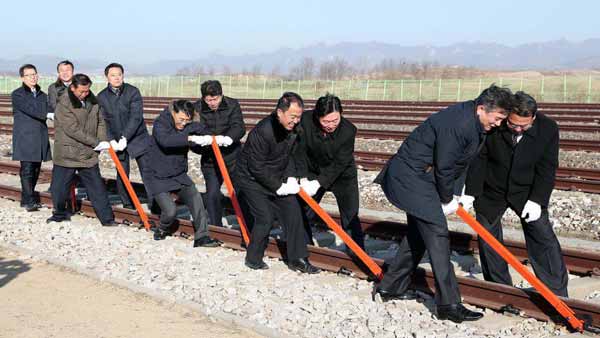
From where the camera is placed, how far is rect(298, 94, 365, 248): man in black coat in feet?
24.4

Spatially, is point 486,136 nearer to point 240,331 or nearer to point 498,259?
point 498,259

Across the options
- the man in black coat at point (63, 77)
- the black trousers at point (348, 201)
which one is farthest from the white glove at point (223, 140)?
the man in black coat at point (63, 77)

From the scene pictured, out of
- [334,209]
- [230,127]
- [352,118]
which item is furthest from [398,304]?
[352,118]

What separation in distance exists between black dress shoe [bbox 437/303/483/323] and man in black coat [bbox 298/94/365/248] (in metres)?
1.82

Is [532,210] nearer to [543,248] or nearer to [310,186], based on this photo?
[543,248]

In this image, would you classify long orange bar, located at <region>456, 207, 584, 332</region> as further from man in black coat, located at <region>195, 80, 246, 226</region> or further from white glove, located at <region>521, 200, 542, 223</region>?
man in black coat, located at <region>195, 80, 246, 226</region>

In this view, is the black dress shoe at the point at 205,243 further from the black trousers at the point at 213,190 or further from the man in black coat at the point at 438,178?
the man in black coat at the point at 438,178

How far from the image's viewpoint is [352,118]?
26.1 metres

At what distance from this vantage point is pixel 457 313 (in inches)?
243

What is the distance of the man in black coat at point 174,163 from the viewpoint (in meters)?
8.71

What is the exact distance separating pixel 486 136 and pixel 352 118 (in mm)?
19868

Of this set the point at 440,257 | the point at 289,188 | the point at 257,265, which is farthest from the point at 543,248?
the point at 257,265

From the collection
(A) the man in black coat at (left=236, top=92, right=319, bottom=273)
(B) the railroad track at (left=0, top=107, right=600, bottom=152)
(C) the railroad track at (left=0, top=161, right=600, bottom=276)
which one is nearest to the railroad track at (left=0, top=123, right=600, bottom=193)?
(B) the railroad track at (left=0, top=107, right=600, bottom=152)

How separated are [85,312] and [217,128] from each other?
2.96 meters
